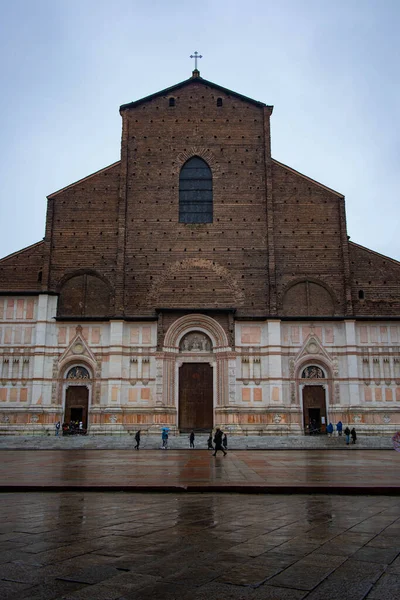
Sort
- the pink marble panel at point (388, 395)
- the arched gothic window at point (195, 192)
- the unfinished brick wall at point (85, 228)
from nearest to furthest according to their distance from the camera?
the pink marble panel at point (388, 395) → the unfinished brick wall at point (85, 228) → the arched gothic window at point (195, 192)

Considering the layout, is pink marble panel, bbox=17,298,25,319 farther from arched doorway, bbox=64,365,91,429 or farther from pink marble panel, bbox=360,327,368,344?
pink marble panel, bbox=360,327,368,344

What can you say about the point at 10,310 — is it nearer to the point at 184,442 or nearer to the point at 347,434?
the point at 184,442

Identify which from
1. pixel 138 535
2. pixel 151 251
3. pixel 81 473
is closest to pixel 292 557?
pixel 138 535

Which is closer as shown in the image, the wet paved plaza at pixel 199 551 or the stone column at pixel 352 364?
the wet paved plaza at pixel 199 551

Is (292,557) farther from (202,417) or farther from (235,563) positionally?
(202,417)

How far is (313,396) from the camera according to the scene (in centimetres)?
2878

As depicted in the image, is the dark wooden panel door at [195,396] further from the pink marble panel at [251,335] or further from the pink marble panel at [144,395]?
the pink marble panel at [251,335]

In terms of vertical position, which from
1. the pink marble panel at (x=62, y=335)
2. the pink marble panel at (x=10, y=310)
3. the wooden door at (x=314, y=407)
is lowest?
the wooden door at (x=314, y=407)

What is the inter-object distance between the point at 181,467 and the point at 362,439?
14.7 m

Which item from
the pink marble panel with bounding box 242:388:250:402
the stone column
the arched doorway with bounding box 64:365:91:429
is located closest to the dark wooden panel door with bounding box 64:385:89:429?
the arched doorway with bounding box 64:365:91:429

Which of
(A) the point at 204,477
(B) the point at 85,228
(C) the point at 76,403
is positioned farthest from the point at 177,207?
(A) the point at 204,477

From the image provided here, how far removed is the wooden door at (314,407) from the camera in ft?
93.2

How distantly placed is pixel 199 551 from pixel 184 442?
2126 centimetres

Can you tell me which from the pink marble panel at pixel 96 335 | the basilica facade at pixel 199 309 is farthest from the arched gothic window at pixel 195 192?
the pink marble panel at pixel 96 335
